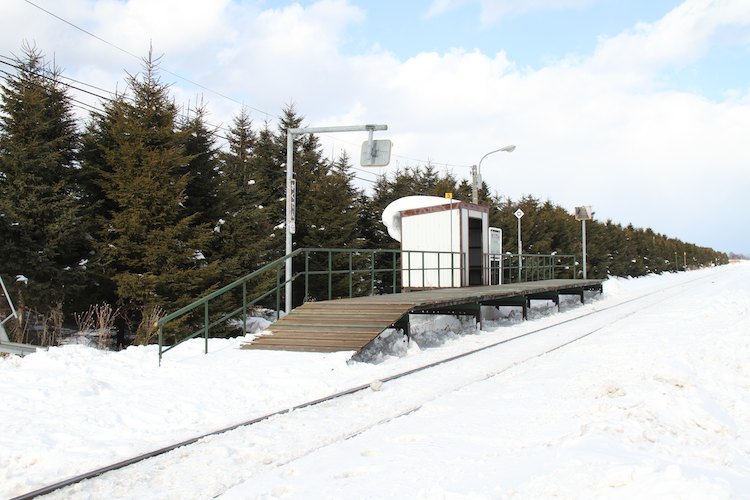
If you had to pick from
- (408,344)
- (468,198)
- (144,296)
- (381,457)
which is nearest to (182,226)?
(144,296)

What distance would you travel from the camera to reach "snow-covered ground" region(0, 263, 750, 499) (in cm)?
412

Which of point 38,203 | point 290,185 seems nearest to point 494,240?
point 290,185

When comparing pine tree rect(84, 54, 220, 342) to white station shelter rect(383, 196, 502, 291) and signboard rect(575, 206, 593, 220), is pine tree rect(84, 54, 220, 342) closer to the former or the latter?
white station shelter rect(383, 196, 502, 291)

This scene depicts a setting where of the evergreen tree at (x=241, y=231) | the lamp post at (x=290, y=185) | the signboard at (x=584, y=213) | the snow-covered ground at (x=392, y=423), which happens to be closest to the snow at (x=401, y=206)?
the evergreen tree at (x=241, y=231)

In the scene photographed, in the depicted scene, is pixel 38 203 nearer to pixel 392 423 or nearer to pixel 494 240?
pixel 392 423

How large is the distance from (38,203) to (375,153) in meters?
8.12

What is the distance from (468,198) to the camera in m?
36.9

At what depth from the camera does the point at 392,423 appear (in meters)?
5.82

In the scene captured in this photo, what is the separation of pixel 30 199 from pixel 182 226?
349 centimetres

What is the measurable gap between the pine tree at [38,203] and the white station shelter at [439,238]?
877cm

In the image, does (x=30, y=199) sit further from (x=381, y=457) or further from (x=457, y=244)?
(x=381, y=457)

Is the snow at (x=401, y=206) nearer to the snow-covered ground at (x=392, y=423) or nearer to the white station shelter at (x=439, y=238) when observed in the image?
the white station shelter at (x=439, y=238)

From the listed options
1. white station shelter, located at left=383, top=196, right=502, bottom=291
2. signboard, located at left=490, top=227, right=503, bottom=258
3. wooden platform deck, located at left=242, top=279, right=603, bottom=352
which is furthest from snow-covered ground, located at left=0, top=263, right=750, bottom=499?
signboard, located at left=490, top=227, right=503, bottom=258

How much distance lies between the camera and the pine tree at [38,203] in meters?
13.8
